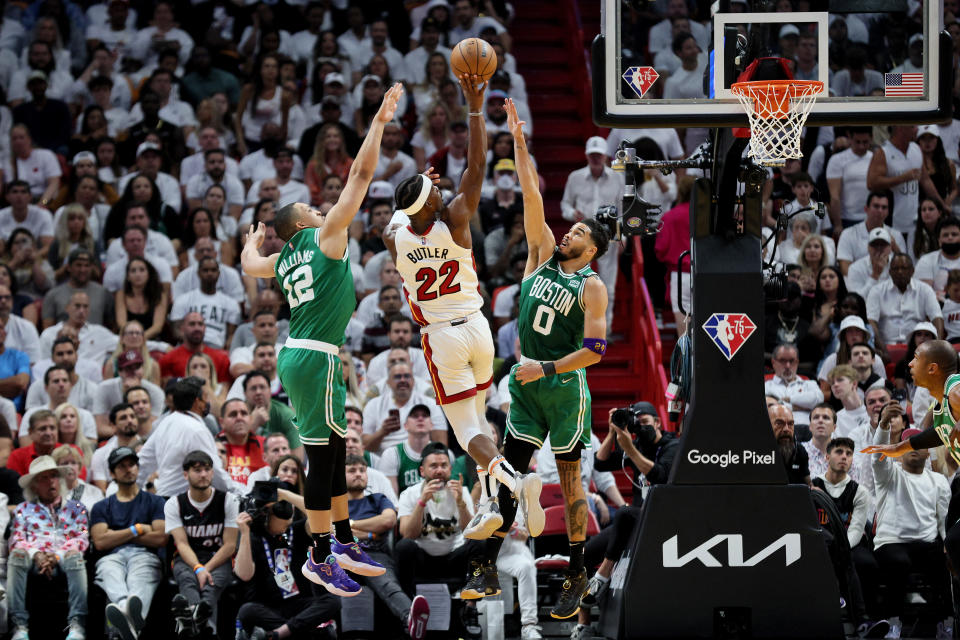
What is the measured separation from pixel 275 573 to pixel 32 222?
6.24m

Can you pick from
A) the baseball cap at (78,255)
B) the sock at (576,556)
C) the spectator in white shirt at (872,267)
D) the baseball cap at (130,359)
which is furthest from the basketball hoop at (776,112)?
the baseball cap at (78,255)

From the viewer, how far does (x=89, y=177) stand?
15703mm

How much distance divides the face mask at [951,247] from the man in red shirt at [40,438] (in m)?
9.23

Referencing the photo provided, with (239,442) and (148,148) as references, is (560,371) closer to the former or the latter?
(239,442)

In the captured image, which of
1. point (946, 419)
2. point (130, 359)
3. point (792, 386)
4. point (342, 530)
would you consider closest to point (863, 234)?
point (792, 386)

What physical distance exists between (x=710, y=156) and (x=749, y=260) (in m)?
0.80

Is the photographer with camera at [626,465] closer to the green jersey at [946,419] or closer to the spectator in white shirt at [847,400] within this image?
the green jersey at [946,419]

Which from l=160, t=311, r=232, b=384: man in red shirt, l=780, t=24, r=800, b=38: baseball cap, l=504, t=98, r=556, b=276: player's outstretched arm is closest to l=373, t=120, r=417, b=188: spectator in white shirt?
l=160, t=311, r=232, b=384: man in red shirt

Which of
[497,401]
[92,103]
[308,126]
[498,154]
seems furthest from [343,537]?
[92,103]

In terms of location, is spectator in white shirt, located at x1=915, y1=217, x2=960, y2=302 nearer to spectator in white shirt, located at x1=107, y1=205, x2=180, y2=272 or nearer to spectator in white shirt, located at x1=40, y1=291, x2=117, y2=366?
spectator in white shirt, located at x1=107, y1=205, x2=180, y2=272

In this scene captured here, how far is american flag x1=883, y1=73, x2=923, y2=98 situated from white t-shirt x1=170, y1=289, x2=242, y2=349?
7905 mm

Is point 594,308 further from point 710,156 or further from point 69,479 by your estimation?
point 69,479

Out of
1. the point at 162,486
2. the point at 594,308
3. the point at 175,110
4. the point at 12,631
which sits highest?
the point at 175,110

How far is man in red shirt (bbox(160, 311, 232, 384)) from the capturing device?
13.7m
